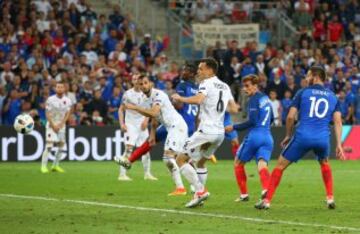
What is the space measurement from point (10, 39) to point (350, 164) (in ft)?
36.6

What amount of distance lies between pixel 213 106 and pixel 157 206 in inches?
72.4

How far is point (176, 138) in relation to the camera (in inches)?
768

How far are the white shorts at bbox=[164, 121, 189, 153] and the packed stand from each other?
494 inches

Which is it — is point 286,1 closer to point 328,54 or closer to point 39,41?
point 328,54

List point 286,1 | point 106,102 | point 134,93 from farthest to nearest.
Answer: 1. point 286,1
2. point 106,102
3. point 134,93

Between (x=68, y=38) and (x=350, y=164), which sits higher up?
(x=68, y=38)

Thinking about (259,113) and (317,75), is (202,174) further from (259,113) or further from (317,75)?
(317,75)

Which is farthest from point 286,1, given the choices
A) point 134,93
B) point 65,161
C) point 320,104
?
point 320,104

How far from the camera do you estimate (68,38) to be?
35.1m

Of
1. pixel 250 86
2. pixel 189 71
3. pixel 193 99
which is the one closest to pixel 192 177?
pixel 193 99

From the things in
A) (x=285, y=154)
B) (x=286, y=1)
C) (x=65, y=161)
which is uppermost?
(x=286, y=1)

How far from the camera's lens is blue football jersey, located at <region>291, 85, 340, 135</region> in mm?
16484

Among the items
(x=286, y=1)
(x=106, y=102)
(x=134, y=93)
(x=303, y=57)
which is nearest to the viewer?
(x=134, y=93)

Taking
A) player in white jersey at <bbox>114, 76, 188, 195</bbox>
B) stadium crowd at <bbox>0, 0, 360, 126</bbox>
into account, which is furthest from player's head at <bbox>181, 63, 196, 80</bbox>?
stadium crowd at <bbox>0, 0, 360, 126</bbox>
